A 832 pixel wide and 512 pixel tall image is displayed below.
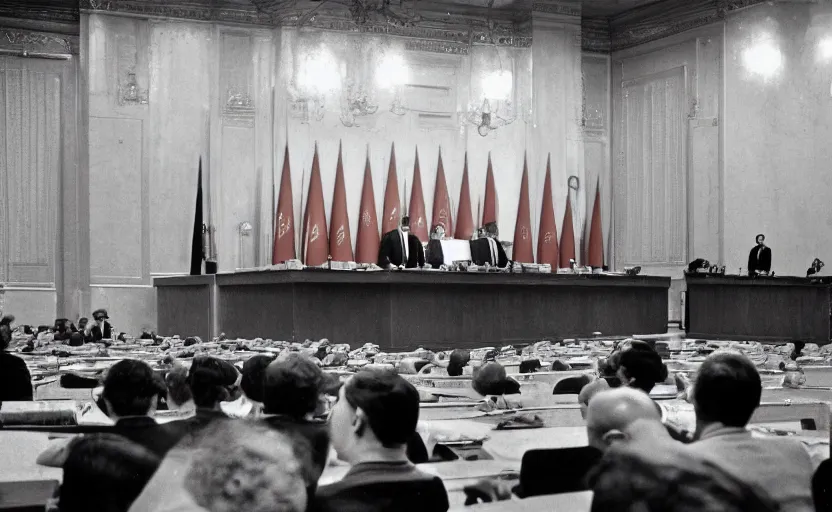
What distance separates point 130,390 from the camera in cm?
229

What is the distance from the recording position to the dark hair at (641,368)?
118 inches

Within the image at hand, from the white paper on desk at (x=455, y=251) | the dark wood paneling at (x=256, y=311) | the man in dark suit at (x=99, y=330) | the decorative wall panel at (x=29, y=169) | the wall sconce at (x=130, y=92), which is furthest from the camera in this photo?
the decorative wall panel at (x=29, y=169)

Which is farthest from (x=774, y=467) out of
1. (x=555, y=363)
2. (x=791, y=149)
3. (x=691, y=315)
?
(x=791, y=149)

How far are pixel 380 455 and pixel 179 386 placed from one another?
3.86 ft

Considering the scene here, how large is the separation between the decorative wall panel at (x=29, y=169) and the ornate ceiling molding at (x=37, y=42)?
9.2 inches

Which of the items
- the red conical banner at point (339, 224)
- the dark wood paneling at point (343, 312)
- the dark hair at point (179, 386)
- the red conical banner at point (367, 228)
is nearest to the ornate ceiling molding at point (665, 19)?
the red conical banner at point (367, 228)

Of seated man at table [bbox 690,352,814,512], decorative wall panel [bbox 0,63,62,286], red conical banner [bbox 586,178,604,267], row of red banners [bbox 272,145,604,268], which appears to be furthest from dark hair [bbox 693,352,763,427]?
decorative wall panel [bbox 0,63,62,286]

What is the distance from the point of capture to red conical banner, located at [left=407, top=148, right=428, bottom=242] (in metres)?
13.6

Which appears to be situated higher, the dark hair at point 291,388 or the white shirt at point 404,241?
the white shirt at point 404,241

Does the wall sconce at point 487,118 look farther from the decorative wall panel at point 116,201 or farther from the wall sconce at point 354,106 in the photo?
the decorative wall panel at point 116,201

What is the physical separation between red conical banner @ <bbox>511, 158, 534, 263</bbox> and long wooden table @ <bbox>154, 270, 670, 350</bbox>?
2.88 meters

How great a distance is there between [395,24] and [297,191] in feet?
9.18

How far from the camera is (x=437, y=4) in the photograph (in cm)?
1419

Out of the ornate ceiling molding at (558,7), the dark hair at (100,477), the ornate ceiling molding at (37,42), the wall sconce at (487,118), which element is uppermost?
the ornate ceiling molding at (558,7)
